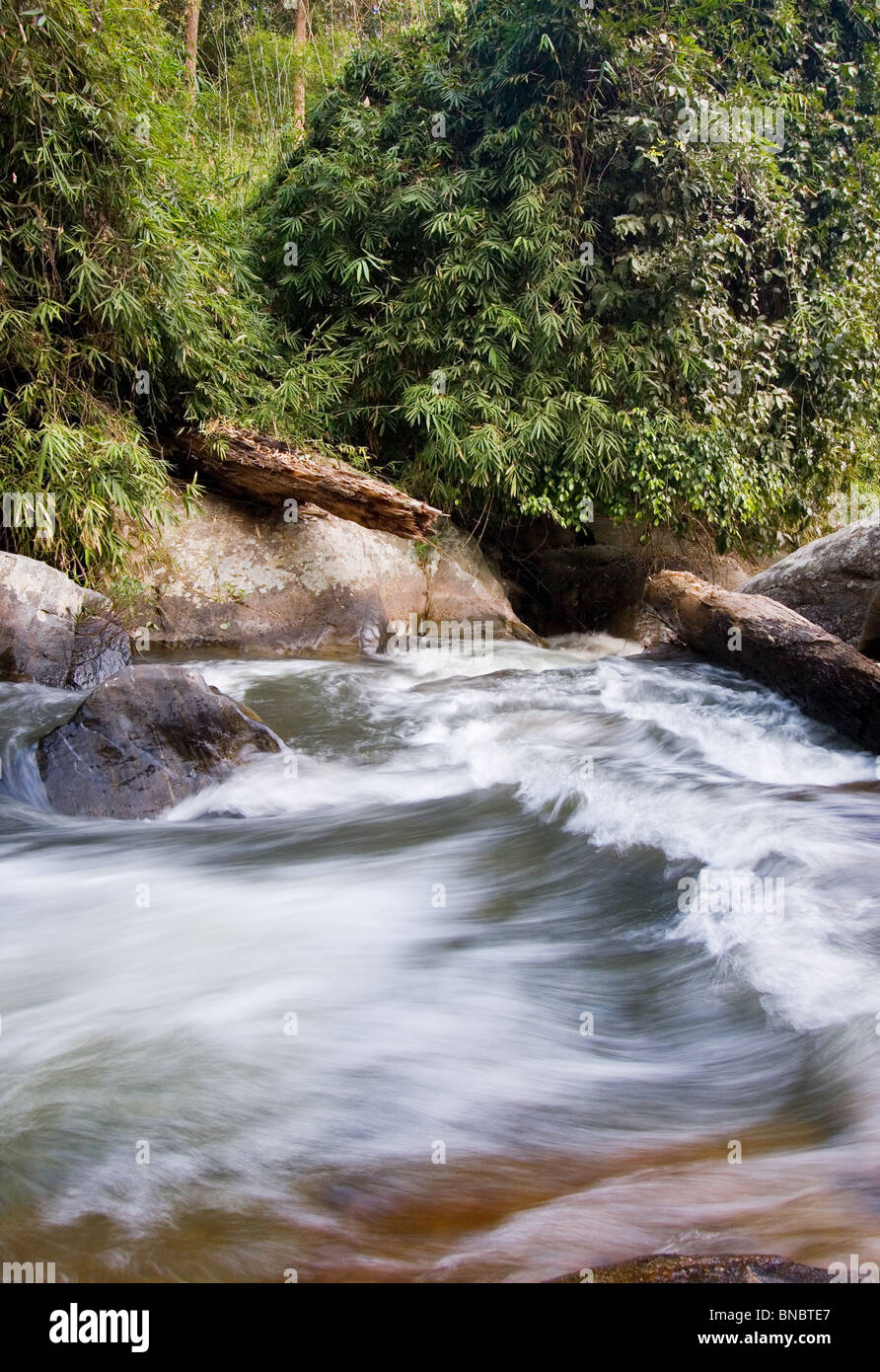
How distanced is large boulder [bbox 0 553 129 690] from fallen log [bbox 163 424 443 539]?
2263 millimetres

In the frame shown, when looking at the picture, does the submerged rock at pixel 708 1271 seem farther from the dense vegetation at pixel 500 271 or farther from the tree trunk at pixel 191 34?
the tree trunk at pixel 191 34

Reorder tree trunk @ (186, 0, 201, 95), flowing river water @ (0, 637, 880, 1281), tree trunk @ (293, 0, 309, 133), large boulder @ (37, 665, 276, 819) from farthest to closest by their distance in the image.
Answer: tree trunk @ (293, 0, 309, 133), tree trunk @ (186, 0, 201, 95), large boulder @ (37, 665, 276, 819), flowing river water @ (0, 637, 880, 1281)

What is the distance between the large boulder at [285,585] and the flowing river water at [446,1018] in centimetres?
263

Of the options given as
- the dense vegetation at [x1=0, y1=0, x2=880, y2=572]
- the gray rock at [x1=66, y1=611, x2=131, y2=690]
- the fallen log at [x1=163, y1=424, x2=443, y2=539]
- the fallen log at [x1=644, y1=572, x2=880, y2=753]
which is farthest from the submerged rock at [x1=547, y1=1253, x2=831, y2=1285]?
the fallen log at [x1=163, y1=424, x2=443, y2=539]

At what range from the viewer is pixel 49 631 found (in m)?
6.09

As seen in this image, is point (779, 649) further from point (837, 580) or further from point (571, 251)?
point (571, 251)

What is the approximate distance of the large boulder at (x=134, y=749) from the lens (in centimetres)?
441

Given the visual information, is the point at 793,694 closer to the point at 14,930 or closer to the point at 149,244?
the point at 14,930

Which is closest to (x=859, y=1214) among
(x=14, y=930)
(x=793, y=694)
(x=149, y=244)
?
(x=14, y=930)

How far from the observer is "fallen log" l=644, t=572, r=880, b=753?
5.07 meters

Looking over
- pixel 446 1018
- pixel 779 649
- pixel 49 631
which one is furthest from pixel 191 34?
pixel 446 1018

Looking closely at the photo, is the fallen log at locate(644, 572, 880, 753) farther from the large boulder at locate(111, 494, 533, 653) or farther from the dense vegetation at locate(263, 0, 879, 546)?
the dense vegetation at locate(263, 0, 879, 546)

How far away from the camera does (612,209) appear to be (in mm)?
9273
